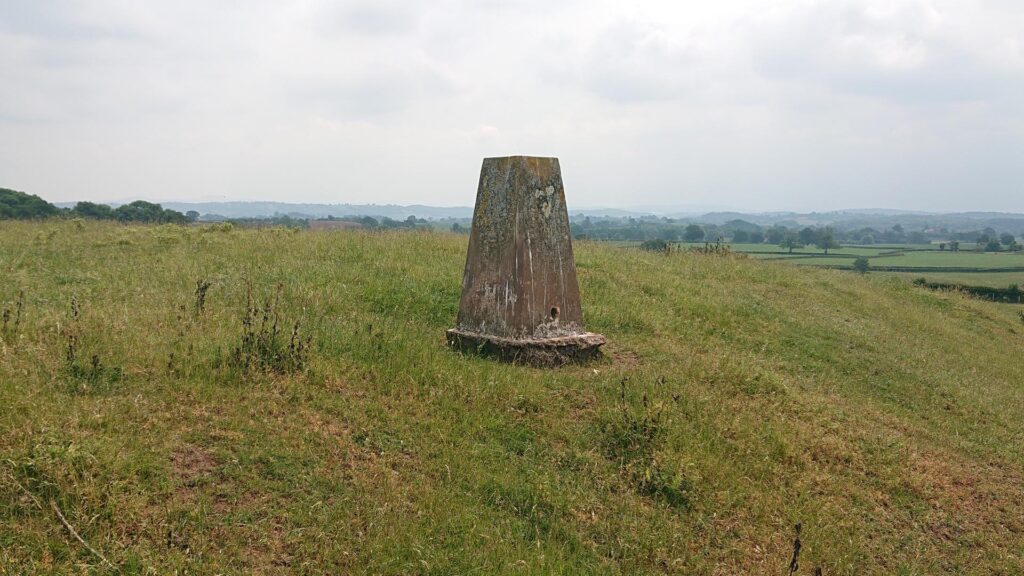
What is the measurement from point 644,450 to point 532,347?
217cm

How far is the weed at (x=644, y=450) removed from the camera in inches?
226

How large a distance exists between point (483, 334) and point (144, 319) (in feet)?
12.1

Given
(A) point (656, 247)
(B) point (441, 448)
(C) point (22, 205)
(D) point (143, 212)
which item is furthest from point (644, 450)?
(C) point (22, 205)

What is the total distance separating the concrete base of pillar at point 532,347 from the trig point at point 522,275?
12 millimetres

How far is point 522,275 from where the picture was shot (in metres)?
8.02

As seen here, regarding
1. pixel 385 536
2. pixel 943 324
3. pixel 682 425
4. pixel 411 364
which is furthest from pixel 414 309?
pixel 943 324

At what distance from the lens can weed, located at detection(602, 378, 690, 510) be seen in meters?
5.73

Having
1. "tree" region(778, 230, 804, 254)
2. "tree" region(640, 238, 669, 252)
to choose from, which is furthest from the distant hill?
"tree" region(640, 238, 669, 252)

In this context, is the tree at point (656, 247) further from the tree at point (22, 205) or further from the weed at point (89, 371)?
the tree at point (22, 205)

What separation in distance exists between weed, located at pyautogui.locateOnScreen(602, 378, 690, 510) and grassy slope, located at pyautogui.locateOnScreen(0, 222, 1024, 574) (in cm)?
3

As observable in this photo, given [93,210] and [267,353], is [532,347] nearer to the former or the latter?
[267,353]

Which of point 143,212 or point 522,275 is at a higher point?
point 143,212

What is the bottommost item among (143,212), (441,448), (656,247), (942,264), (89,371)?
(942,264)

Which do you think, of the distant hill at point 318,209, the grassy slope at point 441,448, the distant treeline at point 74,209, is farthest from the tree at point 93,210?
the distant hill at point 318,209
